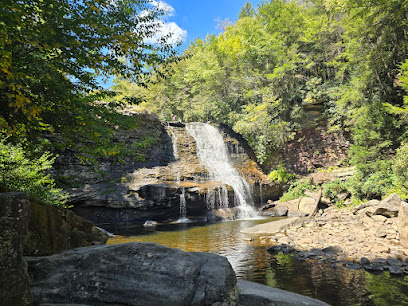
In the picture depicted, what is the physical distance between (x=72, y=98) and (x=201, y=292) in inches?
150

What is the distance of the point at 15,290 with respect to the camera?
2.09 meters

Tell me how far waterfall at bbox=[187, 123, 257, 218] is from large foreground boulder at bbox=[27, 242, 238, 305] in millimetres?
13618

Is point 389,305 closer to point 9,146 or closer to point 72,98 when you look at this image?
point 72,98

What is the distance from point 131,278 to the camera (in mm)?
2742

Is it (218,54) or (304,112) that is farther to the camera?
(218,54)

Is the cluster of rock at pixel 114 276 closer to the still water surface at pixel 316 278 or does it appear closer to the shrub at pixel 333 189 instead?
the still water surface at pixel 316 278

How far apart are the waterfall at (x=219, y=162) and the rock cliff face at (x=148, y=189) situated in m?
0.68

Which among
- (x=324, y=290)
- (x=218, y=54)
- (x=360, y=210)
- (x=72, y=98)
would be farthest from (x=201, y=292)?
(x=218, y=54)

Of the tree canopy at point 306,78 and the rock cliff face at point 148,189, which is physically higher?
the tree canopy at point 306,78

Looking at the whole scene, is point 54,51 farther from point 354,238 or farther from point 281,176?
point 281,176

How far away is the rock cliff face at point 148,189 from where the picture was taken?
48.4 feet

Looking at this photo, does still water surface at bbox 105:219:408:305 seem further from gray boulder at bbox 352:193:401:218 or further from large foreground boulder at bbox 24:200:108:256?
gray boulder at bbox 352:193:401:218

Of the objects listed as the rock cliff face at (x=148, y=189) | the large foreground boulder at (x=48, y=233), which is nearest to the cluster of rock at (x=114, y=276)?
the large foreground boulder at (x=48, y=233)

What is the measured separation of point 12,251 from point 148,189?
13259 millimetres
